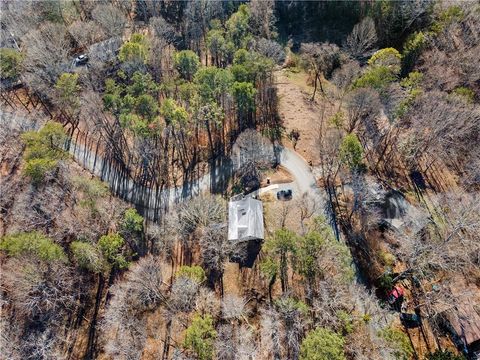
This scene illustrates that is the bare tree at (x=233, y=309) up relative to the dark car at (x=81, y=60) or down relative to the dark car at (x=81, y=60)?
down

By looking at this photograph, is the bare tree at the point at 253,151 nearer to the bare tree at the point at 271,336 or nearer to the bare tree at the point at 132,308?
the bare tree at the point at 132,308

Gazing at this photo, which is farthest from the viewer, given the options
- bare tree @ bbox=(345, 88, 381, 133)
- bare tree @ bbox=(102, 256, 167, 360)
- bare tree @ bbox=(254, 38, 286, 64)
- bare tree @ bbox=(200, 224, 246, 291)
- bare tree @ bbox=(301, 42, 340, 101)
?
bare tree @ bbox=(301, 42, 340, 101)

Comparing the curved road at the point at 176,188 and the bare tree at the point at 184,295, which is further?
the curved road at the point at 176,188

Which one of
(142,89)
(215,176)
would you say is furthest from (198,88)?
(215,176)

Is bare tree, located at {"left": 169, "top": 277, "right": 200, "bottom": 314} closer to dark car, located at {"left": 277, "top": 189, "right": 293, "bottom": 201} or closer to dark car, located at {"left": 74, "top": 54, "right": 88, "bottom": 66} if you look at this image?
dark car, located at {"left": 277, "top": 189, "right": 293, "bottom": 201}

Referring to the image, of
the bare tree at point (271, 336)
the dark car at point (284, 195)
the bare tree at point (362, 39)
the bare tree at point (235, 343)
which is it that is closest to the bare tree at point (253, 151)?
the dark car at point (284, 195)

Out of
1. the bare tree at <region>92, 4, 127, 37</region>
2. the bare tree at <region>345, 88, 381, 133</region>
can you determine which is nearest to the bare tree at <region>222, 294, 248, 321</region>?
the bare tree at <region>345, 88, 381, 133</region>

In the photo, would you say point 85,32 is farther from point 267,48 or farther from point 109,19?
point 267,48
